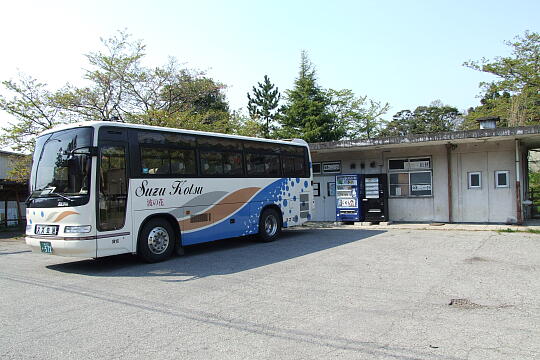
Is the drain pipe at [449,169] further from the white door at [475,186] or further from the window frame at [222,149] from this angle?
the window frame at [222,149]

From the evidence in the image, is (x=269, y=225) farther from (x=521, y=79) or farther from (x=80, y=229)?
(x=521, y=79)

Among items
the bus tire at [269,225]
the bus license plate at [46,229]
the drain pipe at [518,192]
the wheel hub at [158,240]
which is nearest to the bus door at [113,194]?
the wheel hub at [158,240]

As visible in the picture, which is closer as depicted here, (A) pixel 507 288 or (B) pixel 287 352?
(B) pixel 287 352

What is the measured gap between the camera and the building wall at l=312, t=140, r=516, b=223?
14.9m

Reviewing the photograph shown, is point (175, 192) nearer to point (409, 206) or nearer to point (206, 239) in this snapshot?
point (206, 239)

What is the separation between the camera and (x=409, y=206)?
55.0 feet

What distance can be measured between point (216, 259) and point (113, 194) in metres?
2.76

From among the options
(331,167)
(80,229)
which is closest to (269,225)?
(80,229)

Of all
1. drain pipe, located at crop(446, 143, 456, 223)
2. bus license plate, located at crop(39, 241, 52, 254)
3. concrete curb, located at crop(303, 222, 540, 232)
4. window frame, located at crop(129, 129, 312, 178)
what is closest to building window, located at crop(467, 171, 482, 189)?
drain pipe, located at crop(446, 143, 456, 223)

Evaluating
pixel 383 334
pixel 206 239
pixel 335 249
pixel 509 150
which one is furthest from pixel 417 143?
pixel 383 334

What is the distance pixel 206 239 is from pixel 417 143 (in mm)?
9042

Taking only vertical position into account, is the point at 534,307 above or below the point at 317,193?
below

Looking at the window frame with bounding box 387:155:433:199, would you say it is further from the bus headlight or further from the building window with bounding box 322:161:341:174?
the bus headlight

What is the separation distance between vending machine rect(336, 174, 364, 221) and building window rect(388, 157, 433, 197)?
5.01ft
